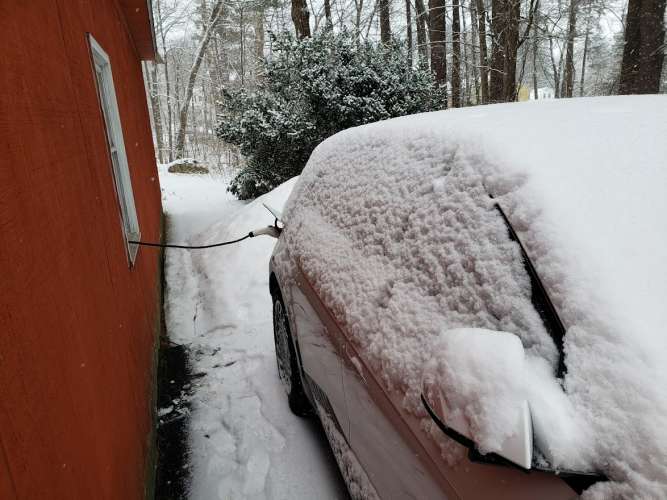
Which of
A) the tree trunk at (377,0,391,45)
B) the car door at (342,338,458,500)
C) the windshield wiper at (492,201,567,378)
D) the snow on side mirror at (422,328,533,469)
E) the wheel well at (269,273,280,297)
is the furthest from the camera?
the tree trunk at (377,0,391,45)

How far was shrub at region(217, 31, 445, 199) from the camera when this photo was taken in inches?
342

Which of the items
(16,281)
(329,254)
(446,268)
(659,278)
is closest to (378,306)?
(446,268)

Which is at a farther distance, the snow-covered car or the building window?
the building window

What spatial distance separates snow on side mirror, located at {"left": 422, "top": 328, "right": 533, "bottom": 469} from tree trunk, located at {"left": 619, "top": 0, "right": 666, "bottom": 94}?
8.71m

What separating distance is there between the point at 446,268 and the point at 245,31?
100 ft

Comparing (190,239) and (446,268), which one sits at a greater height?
(446,268)

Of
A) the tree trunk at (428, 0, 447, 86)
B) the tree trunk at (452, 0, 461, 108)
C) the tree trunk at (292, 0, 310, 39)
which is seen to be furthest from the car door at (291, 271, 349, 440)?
the tree trunk at (452, 0, 461, 108)

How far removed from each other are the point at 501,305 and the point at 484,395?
13.9 inches

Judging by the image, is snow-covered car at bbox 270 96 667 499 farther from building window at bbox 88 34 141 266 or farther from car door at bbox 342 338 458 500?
building window at bbox 88 34 141 266

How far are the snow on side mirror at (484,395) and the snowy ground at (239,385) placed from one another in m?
1.83

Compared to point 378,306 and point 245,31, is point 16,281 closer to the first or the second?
point 378,306

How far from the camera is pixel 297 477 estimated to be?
8.89ft

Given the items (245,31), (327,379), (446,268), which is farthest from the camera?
(245,31)

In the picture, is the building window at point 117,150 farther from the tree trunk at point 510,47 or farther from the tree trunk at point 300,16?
the tree trunk at point 300,16
